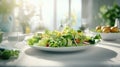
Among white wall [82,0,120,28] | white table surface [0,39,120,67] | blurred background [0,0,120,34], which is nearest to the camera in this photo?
white table surface [0,39,120,67]

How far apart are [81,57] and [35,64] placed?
0.69 ft

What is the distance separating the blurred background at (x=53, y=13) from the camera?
122 inches

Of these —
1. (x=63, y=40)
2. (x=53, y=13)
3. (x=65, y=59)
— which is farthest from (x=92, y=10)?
(x=65, y=59)

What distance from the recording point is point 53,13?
5.96 m

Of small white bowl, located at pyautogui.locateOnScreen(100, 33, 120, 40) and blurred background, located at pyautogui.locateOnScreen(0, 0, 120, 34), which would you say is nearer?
small white bowl, located at pyautogui.locateOnScreen(100, 33, 120, 40)

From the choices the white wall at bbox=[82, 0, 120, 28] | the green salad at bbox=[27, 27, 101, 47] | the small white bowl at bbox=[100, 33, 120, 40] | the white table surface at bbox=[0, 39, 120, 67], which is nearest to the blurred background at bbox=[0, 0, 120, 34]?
the white wall at bbox=[82, 0, 120, 28]

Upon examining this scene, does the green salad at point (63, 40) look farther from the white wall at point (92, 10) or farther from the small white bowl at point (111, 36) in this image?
the white wall at point (92, 10)

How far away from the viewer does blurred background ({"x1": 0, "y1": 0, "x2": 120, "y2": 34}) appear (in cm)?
311

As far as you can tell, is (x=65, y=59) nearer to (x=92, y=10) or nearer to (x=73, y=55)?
(x=73, y=55)

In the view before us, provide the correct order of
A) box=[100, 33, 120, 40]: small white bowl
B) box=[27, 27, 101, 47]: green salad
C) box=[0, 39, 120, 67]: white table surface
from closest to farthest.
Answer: box=[0, 39, 120, 67]: white table surface < box=[27, 27, 101, 47]: green salad < box=[100, 33, 120, 40]: small white bowl

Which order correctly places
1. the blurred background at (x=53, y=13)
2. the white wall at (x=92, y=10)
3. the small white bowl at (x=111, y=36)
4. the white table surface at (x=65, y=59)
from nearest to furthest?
the white table surface at (x=65, y=59), the small white bowl at (x=111, y=36), the blurred background at (x=53, y=13), the white wall at (x=92, y=10)

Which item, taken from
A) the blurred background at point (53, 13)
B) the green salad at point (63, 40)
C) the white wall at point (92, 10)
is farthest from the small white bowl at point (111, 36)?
the white wall at point (92, 10)

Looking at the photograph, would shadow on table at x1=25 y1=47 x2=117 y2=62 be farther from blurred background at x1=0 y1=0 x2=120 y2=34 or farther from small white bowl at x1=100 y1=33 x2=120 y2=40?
blurred background at x1=0 y1=0 x2=120 y2=34

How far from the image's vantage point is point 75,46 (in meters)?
0.97
